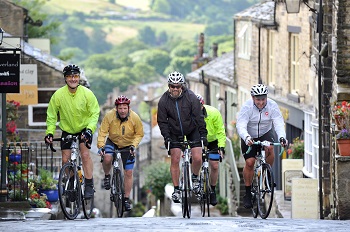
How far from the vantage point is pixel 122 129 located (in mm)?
17078

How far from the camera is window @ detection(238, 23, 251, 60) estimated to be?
43.5 meters

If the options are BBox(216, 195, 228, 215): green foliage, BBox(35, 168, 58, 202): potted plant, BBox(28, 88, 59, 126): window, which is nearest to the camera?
BBox(35, 168, 58, 202): potted plant

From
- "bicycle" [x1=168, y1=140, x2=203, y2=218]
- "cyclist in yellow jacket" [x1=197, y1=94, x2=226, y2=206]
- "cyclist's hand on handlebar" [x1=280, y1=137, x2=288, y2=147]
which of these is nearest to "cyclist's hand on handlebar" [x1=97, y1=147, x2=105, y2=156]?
"bicycle" [x1=168, y1=140, x2=203, y2=218]

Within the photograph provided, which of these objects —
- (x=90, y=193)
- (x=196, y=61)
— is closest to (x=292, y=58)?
(x=90, y=193)

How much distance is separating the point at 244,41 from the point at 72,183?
95.1ft

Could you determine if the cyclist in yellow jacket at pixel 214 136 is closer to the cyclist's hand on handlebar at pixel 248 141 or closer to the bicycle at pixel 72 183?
the cyclist's hand on handlebar at pixel 248 141

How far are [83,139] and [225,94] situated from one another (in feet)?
106

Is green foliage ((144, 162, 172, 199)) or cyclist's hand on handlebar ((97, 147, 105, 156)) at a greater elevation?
cyclist's hand on handlebar ((97, 147, 105, 156))

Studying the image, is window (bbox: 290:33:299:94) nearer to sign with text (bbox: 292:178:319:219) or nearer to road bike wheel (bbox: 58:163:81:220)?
sign with text (bbox: 292:178:319:219)

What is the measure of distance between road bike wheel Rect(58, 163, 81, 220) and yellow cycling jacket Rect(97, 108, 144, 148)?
122cm

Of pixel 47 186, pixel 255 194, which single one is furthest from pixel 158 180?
pixel 255 194

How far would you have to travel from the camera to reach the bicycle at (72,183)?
51.7 ft

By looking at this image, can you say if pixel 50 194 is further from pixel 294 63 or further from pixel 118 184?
pixel 294 63

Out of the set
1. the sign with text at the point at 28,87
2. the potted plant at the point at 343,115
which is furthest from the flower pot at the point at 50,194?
the sign with text at the point at 28,87
